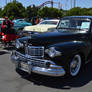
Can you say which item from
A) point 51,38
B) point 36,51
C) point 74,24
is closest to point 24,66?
point 36,51

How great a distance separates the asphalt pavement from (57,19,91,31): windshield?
1.46 metres

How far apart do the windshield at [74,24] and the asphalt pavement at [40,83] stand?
4.79 feet

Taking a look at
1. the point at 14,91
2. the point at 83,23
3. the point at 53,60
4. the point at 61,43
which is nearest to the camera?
the point at 14,91

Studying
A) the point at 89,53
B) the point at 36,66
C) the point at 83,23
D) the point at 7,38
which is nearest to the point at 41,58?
the point at 36,66

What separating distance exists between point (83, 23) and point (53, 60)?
2.10 metres

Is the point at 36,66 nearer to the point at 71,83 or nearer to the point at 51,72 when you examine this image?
the point at 51,72

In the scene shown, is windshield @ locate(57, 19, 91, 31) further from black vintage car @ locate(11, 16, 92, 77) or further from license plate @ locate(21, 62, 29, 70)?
license plate @ locate(21, 62, 29, 70)

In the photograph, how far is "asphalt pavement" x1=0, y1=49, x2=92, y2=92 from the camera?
159 inches

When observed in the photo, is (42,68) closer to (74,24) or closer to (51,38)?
(51,38)

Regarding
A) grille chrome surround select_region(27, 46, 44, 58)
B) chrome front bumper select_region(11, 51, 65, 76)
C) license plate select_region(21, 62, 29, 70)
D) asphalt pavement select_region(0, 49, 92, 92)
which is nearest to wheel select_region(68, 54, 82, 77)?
asphalt pavement select_region(0, 49, 92, 92)

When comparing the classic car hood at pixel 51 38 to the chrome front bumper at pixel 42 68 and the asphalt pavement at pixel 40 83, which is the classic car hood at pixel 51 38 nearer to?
the chrome front bumper at pixel 42 68

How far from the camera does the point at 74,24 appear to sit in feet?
19.2

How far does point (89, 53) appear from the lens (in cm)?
521

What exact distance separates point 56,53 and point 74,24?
6.69 feet
